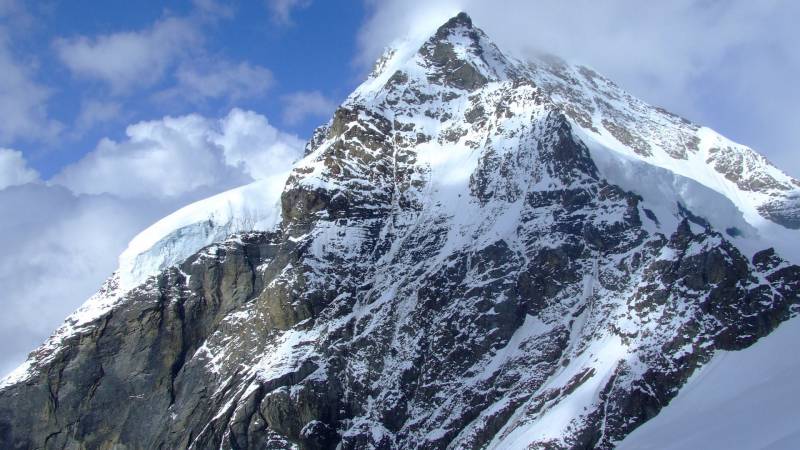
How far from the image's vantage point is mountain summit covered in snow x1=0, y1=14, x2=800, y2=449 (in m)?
154

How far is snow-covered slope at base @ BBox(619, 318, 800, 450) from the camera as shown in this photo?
132 metres

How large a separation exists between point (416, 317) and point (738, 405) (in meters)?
55.9

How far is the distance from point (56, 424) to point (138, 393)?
1607 centimetres

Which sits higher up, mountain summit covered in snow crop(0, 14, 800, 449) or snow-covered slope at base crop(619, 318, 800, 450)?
mountain summit covered in snow crop(0, 14, 800, 449)

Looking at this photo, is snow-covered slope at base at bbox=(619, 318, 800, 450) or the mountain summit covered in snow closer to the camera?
snow-covered slope at base at bbox=(619, 318, 800, 450)

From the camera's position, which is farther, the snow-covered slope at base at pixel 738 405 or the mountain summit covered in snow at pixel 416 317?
the mountain summit covered in snow at pixel 416 317

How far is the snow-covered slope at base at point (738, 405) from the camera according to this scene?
13238cm

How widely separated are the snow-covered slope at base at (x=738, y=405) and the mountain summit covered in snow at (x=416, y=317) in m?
2.34

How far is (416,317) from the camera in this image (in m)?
173

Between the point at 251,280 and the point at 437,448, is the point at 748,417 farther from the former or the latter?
the point at 251,280

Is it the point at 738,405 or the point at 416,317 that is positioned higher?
the point at 416,317

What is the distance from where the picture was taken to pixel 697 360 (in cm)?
14938

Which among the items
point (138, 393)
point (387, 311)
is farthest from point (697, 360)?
point (138, 393)

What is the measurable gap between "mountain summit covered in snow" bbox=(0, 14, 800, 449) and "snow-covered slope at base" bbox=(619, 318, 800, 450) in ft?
7.67
